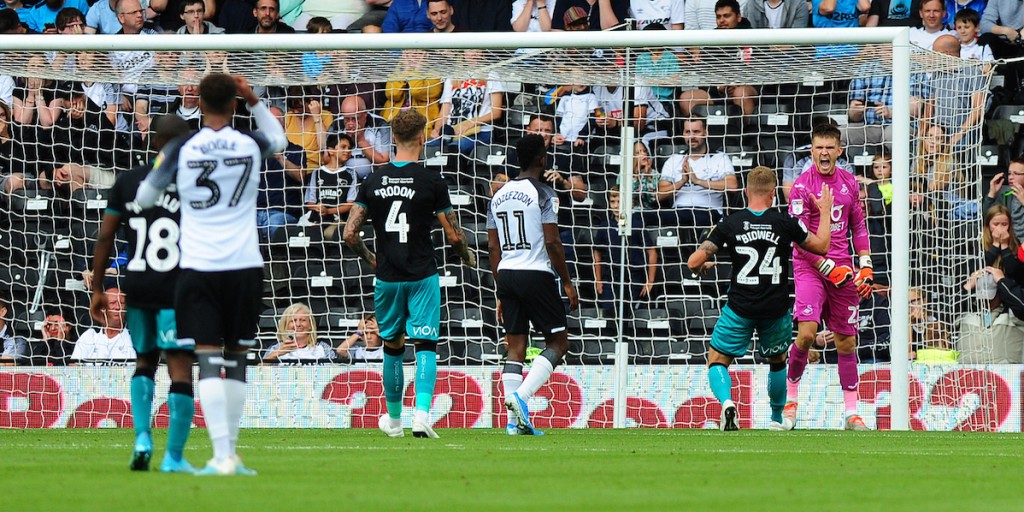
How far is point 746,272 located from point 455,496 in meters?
6.05

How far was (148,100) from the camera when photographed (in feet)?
51.3

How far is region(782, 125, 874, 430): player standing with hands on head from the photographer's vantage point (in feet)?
40.1

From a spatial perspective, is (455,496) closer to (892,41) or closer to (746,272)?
(746,272)

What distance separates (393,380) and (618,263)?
15.4 ft

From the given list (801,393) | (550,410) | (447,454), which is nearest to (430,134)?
(550,410)

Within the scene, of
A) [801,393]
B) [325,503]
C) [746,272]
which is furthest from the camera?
[801,393]

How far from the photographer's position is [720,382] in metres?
11.6

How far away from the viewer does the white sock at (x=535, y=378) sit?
10.6 metres

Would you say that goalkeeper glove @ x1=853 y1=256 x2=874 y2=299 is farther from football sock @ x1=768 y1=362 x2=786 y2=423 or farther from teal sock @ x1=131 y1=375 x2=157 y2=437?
teal sock @ x1=131 y1=375 x2=157 y2=437

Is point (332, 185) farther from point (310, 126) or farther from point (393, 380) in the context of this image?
point (393, 380)

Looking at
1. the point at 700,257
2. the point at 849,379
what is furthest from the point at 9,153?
the point at 849,379

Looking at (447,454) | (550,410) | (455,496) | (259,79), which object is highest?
(259,79)

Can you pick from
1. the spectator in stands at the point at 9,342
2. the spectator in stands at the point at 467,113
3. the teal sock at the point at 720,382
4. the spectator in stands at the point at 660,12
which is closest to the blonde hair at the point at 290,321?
the spectator in stands at the point at 467,113

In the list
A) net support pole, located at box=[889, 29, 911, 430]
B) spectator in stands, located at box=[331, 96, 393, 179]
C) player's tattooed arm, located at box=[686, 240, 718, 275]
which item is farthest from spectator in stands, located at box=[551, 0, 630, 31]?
player's tattooed arm, located at box=[686, 240, 718, 275]
